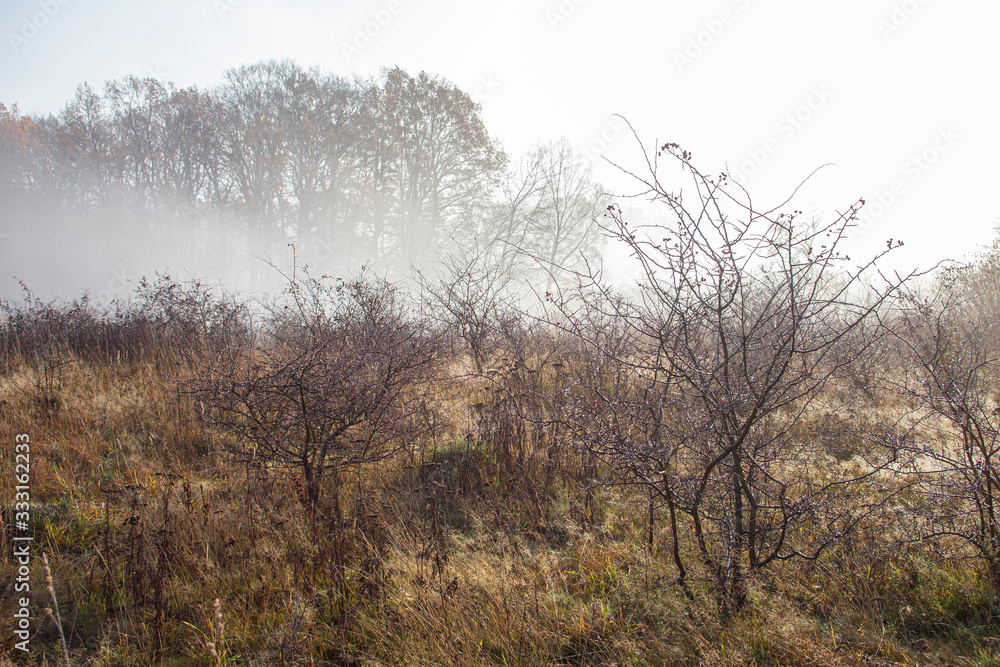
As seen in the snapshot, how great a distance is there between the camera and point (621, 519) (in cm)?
345

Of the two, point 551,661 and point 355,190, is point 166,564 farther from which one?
point 355,190

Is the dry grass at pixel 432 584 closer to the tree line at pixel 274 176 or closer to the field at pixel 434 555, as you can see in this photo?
the field at pixel 434 555

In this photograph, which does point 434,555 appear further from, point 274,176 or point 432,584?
point 274,176

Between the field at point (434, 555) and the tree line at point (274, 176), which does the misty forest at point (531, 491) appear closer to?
the field at point (434, 555)

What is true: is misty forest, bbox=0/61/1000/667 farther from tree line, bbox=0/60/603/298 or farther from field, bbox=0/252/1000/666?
tree line, bbox=0/60/603/298

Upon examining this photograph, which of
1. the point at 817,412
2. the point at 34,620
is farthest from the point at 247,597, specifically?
the point at 817,412

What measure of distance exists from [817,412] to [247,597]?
21.3 ft

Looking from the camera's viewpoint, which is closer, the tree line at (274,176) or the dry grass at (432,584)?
the dry grass at (432,584)

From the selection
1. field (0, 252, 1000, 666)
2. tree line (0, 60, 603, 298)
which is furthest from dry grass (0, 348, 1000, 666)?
tree line (0, 60, 603, 298)

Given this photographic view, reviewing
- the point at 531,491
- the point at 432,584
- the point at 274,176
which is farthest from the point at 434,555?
the point at 274,176

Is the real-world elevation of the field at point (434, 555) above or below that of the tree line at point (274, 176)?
below

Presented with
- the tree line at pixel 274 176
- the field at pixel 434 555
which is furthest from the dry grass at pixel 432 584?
the tree line at pixel 274 176

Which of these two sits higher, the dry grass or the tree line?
the tree line

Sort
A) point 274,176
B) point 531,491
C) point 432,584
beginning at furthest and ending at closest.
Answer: point 274,176 < point 531,491 < point 432,584
